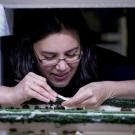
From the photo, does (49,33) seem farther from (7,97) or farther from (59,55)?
(7,97)

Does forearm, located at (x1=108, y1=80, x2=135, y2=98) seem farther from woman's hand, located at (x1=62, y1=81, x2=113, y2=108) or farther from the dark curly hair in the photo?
the dark curly hair

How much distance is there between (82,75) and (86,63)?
0.15 feet

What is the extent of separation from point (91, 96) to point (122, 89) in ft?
0.69

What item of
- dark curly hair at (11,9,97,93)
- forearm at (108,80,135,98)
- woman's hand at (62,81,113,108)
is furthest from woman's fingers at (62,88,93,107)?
dark curly hair at (11,9,97,93)

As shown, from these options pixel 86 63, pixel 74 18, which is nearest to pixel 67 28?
pixel 74 18

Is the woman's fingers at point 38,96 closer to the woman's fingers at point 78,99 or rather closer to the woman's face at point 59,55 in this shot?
the woman's fingers at point 78,99

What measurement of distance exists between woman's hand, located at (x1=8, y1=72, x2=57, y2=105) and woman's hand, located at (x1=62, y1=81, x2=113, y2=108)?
2.4 inches

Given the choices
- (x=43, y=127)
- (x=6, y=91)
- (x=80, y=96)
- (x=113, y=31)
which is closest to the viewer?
(x=43, y=127)

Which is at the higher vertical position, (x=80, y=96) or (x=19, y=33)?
(x=19, y=33)

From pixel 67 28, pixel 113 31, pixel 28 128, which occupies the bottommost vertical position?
pixel 28 128

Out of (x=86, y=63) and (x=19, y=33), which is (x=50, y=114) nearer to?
(x=86, y=63)

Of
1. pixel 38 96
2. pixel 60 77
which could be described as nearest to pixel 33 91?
pixel 38 96

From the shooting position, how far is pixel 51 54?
3.49 feet

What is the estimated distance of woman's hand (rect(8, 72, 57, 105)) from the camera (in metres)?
0.84
